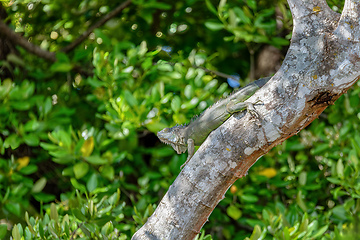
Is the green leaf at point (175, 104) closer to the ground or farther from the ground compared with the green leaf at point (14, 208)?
farther from the ground

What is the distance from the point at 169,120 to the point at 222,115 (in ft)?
3.42

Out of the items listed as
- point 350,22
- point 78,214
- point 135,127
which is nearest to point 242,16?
point 135,127

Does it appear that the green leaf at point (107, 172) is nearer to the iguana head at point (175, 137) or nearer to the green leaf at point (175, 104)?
the iguana head at point (175, 137)

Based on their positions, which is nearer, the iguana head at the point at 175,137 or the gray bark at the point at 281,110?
the gray bark at the point at 281,110

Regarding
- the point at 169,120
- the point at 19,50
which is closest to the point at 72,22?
the point at 19,50

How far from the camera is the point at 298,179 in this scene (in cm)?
319

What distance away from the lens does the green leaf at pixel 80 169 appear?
9.04ft

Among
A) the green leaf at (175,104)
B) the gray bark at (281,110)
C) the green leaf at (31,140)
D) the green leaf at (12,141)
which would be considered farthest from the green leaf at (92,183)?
the gray bark at (281,110)

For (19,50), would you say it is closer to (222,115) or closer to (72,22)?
(72,22)


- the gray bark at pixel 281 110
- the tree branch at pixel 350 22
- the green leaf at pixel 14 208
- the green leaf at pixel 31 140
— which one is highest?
the tree branch at pixel 350 22

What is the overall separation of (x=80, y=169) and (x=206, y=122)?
44.1 inches

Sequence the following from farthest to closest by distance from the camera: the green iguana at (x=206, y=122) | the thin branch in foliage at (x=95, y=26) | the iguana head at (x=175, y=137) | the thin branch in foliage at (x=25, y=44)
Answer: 1. the thin branch in foliage at (x=95, y=26)
2. the thin branch in foliage at (x=25, y=44)
3. the iguana head at (x=175, y=137)
4. the green iguana at (x=206, y=122)

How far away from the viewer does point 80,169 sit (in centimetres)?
277

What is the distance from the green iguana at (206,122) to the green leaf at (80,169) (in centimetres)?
64
